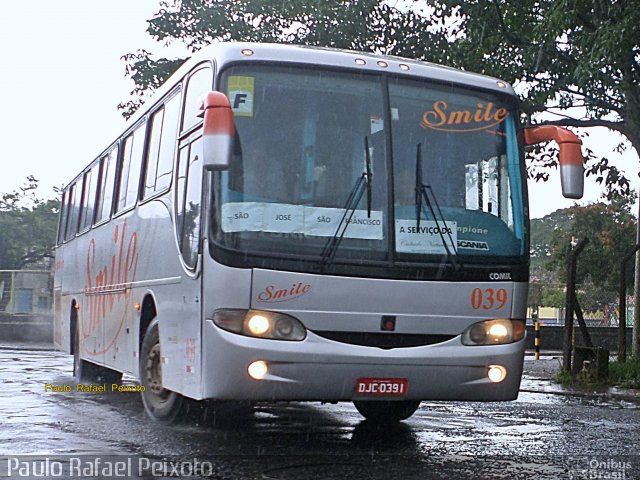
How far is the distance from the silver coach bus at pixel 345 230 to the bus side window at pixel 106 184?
13.3 feet

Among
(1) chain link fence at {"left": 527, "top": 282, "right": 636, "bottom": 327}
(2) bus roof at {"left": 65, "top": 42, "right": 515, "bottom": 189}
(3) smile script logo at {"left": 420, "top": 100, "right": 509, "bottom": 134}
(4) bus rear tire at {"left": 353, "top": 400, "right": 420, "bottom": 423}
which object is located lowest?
(4) bus rear tire at {"left": 353, "top": 400, "right": 420, "bottom": 423}

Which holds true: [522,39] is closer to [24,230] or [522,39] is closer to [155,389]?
[155,389]

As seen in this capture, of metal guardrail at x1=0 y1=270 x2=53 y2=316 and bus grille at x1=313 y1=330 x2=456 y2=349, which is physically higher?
metal guardrail at x1=0 y1=270 x2=53 y2=316

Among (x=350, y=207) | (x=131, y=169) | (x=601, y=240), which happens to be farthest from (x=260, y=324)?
(x=601, y=240)

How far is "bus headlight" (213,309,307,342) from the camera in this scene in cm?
808

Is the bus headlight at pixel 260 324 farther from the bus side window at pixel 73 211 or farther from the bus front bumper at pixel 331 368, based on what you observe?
the bus side window at pixel 73 211

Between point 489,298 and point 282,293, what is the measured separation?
5.57ft

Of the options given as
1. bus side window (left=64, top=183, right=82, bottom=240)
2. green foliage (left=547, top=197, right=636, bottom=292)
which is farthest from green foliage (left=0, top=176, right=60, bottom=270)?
bus side window (left=64, top=183, right=82, bottom=240)

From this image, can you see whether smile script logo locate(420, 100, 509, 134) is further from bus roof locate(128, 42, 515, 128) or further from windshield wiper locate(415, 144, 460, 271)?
windshield wiper locate(415, 144, 460, 271)

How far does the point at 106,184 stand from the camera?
1382cm

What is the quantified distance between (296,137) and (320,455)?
2412 mm

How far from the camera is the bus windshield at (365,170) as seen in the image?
821 centimetres

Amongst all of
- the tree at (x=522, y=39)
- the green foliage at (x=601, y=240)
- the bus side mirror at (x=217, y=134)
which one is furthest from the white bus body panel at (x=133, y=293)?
the green foliage at (x=601, y=240)

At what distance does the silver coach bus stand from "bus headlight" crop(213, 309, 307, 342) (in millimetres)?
10
